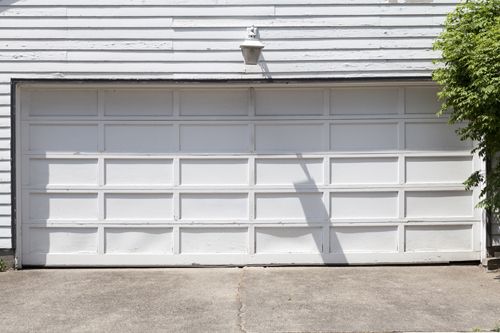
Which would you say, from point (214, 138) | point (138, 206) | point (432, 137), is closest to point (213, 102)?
point (214, 138)

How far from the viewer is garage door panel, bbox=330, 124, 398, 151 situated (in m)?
5.77

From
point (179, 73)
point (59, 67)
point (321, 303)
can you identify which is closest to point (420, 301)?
point (321, 303)

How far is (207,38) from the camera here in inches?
219

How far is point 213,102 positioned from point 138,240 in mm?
2060

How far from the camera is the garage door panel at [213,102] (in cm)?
576

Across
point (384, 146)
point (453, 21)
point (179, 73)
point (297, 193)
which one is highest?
point (453, 21)

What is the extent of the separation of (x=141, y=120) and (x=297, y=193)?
7.39ft

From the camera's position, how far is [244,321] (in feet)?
12.7

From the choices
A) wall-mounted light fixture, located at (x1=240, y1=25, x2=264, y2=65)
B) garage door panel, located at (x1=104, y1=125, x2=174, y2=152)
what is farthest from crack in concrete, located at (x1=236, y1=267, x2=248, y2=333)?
wall-mounted light fixture, located at (x1=240, y1=25, x2=264, y2=65)

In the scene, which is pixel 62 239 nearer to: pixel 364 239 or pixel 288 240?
pixel 288 240

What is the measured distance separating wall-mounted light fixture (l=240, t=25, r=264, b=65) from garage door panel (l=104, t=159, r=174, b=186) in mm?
1652

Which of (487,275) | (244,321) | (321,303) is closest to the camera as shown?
(244,321)

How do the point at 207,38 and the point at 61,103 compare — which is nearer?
the point at 207,38

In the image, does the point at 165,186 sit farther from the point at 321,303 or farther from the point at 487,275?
the point at 487,275
